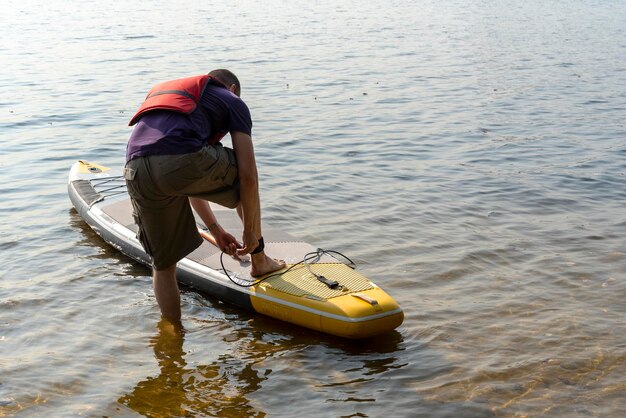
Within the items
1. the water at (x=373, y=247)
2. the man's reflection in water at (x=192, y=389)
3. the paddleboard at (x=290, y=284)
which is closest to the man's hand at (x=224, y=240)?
the paddleboard at (x=290, y=284)

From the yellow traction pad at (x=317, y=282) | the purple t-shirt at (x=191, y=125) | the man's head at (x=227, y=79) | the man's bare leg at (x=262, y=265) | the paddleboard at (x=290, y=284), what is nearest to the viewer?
the purple t-shirt at (x=191, y=125)

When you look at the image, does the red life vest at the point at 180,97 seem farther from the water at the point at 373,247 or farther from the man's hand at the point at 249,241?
the water at the point at 373,247

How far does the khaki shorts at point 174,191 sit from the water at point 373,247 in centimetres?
72

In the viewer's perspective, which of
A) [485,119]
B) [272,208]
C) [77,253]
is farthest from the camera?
[485,119]

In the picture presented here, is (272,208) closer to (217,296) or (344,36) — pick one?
(217,296)

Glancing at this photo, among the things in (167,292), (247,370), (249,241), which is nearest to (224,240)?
(249,241)

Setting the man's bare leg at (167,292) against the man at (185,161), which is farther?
the man's bare leg at (167,292)

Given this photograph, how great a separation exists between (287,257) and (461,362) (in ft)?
5.31

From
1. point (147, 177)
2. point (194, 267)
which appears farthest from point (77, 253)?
point (147, 177)

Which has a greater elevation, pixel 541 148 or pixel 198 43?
pixel 198 43

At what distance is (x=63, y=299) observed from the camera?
585 centimetres

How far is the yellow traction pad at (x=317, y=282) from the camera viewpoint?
5.23 m

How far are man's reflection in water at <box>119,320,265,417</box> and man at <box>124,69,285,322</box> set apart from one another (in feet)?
2.10

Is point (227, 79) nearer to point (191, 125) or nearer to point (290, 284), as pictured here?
point (191, 125)
